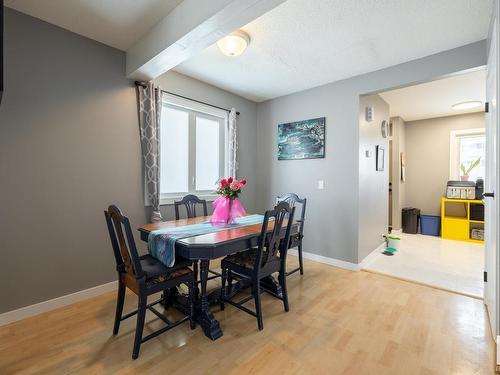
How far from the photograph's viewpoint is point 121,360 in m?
1.56

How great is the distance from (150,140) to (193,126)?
755 millimetres

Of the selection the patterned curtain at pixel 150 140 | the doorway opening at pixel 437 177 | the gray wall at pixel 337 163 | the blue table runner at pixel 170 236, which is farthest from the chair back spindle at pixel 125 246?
the doorway opening at pixel 437 177

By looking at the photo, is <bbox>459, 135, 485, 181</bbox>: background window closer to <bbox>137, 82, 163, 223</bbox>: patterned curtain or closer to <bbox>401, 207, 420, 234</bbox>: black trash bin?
<bbox>401, 207, 420, 234</bbox>: black trash bin

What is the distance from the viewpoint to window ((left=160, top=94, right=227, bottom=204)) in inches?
121

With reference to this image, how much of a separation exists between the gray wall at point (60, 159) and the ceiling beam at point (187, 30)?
0.40 m

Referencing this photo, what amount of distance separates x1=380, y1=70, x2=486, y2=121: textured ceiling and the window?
2.65m

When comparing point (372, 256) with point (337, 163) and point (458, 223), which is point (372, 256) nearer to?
point (337, 163)

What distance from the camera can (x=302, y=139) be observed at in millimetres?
3699

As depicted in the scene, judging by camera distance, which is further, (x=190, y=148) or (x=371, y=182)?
(x=371, y=182)

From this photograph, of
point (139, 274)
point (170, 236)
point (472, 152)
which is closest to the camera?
point (139, 274)

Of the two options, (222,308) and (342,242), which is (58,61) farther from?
(342,242)

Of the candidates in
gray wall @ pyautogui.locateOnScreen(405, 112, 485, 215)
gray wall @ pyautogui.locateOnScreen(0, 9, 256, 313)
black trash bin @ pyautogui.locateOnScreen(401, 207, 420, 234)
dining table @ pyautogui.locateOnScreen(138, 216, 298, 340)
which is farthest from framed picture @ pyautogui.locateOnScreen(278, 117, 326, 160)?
gray wall @ pyautogui.locateOnScreen(405, 112, 485, 215)

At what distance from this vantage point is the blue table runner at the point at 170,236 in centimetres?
175

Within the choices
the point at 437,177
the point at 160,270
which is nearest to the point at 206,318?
the point at 160,270
